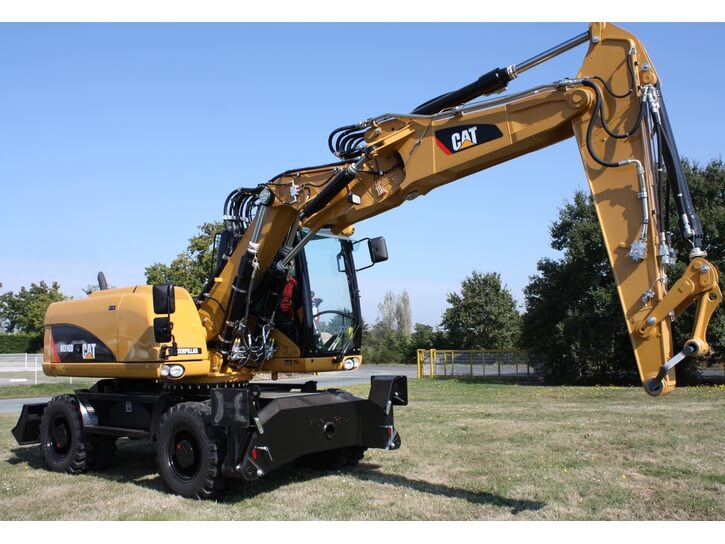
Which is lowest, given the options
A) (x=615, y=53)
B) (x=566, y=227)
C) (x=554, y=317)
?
(x=554, y=317)

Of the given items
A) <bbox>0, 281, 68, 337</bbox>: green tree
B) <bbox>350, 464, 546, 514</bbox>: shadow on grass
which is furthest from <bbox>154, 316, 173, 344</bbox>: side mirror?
<bbox>0, 281, 68, 337</bbox>: green tree

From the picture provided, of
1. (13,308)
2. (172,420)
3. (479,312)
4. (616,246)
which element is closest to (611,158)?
(616,246)

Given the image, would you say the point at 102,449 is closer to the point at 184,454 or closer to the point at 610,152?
the point at 184,454

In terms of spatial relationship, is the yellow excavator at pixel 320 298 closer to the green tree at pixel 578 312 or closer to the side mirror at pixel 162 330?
the side mirror at pixel 162 330

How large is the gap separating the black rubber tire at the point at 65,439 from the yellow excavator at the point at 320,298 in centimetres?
2

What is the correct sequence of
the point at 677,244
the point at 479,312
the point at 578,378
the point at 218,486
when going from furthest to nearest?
the point at 479,312 < the point at 578,378 < the point at 677,244 < the point at 218,486

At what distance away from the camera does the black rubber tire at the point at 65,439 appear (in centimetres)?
880

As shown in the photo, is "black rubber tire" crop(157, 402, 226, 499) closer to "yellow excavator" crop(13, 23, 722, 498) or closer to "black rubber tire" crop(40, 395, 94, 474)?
"yellow excavator" crop(13, 23, 722, 498)

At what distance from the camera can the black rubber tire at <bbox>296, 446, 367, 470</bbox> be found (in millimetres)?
8602

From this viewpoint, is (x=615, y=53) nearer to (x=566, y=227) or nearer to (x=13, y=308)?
(x=566, y=227)

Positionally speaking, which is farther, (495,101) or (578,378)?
(578,378)

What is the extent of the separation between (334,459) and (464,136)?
4456 mm

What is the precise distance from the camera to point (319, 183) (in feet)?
25.7

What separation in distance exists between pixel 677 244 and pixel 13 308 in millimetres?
62471
